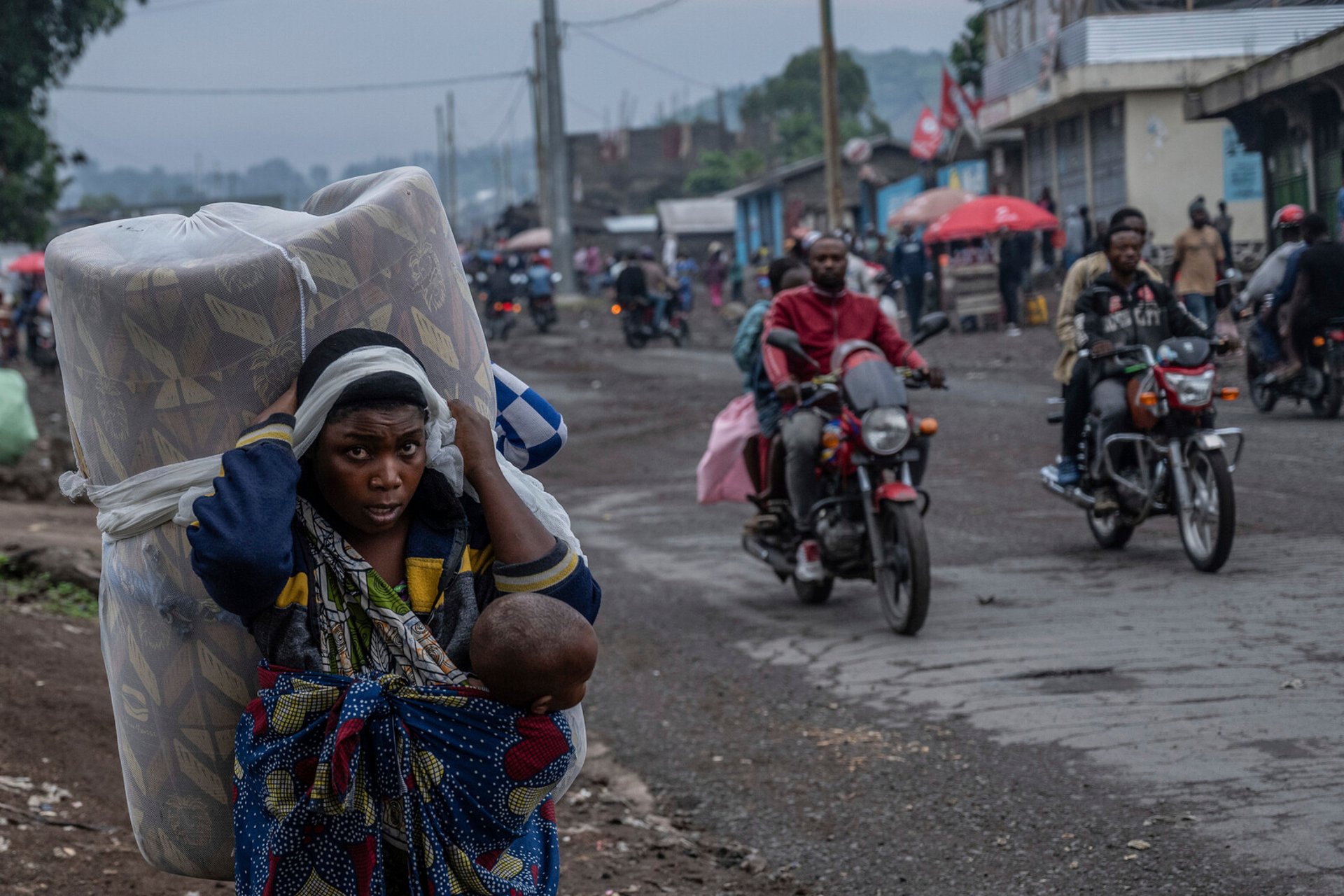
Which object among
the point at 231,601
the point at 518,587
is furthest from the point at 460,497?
the point at 231,601

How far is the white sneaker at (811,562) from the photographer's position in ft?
22.7

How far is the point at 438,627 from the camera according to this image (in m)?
2.37

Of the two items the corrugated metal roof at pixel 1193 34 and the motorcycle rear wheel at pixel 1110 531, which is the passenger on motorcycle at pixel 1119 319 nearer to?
the motorcycle rear wheel at pixel 1110 531

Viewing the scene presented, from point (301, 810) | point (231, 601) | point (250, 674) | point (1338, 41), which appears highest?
point (1338, 41)

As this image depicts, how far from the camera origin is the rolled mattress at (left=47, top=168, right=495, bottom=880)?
240 centimetres

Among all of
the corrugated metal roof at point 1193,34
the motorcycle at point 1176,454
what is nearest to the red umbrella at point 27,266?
the corrugated metal roof at point 1193,34

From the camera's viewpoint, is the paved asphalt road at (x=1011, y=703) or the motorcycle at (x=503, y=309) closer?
the paved asphalt road at (x=1011, y=703)

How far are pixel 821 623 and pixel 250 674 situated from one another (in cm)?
462

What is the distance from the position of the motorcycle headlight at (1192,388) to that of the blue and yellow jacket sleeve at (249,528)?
5717mm

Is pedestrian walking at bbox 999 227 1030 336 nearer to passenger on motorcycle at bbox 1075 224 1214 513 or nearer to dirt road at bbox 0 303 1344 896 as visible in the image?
dirt road at bbox 0 303 1344 896

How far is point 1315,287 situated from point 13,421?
34.8 feet

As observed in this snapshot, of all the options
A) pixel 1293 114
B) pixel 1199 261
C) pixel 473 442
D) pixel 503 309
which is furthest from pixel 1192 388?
pixel 503 309

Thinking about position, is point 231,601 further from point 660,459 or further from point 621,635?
point 660,459

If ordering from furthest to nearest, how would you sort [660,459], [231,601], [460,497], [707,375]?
[707,375] < [660,459] < [460,497] < [231,601]
